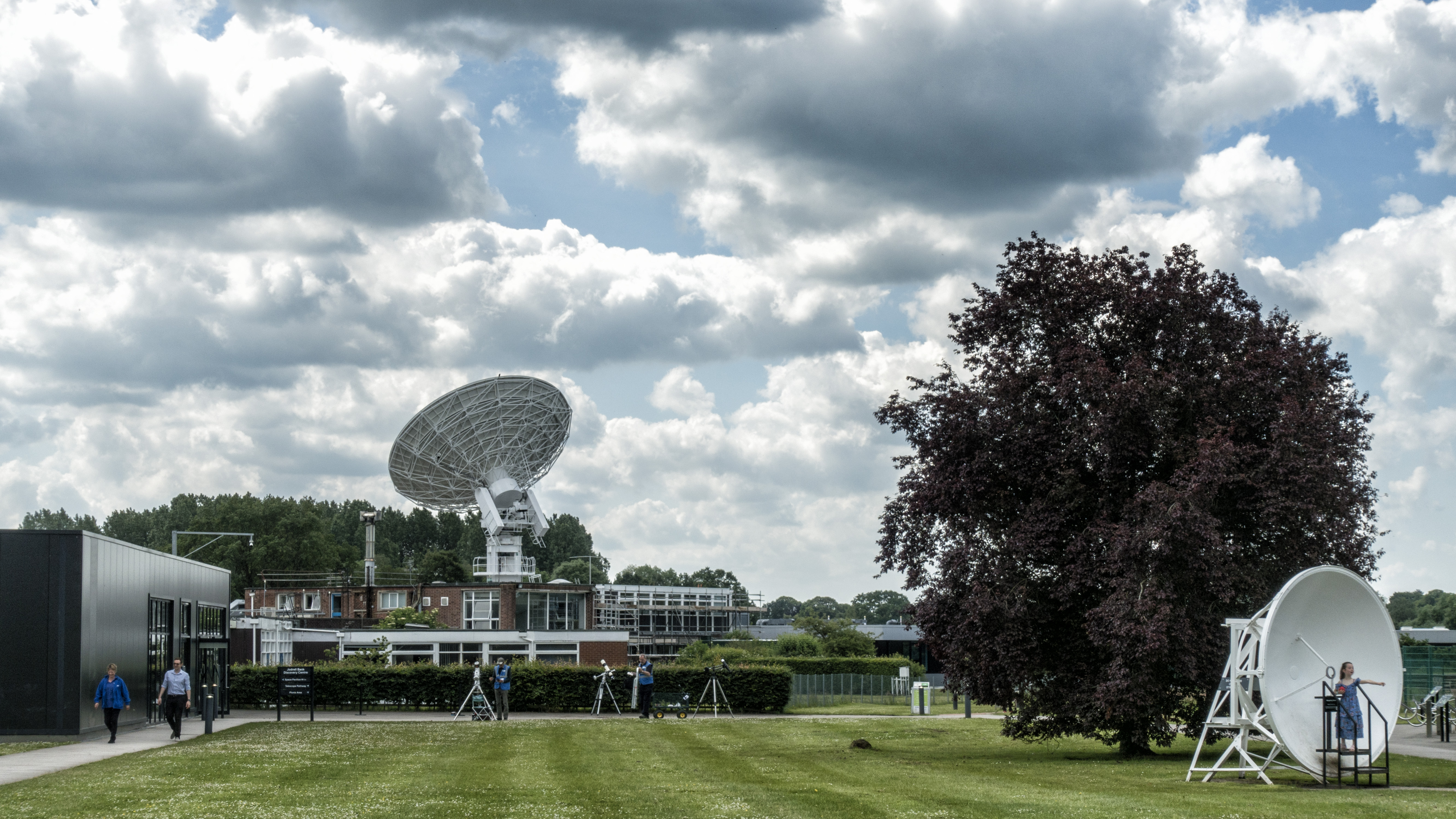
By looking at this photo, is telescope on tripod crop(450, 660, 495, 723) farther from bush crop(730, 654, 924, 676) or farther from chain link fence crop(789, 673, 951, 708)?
bush crop(730, 654, 924, 676)

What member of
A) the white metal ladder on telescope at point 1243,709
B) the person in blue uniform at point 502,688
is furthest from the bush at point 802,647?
the white metal ladder on telescope at point 1243,709

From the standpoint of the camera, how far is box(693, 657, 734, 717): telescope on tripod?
40438 mm

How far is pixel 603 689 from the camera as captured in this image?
40.4 meters

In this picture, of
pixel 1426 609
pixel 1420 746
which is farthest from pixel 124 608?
pixel 1426 609

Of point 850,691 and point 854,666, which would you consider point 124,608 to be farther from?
point 854,666

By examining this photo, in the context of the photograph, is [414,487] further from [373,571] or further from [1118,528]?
[1118,528]

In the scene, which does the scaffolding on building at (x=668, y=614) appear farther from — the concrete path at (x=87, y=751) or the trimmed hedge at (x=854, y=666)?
the concrete path at (x=87, y=751)

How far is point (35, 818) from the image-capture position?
14.0m

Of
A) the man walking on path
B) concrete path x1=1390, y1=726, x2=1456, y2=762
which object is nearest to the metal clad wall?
the man walking on path

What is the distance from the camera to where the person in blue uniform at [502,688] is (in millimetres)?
35594

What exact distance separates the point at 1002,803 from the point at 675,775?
5.77 meters

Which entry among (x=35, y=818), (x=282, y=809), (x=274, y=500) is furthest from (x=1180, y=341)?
(x=274, y=500)

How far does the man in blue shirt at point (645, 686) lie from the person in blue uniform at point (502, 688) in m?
3.77

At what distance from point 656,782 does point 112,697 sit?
1365 cm
